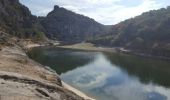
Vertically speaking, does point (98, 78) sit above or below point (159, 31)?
below

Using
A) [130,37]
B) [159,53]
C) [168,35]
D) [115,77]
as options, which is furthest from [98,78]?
[130,37]

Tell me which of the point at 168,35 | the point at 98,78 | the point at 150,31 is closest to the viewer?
the point at 98,78

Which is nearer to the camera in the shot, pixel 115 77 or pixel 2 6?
pixel 115 77

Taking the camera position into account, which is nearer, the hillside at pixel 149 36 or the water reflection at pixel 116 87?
the water reflection at pixel 116 87

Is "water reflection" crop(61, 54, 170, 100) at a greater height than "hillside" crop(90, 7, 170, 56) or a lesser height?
lesser

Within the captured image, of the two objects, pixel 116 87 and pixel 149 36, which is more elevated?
pixel 149 36

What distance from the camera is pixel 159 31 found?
156750mm

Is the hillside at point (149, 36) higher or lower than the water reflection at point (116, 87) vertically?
higher

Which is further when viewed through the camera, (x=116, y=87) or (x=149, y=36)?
(x=149, y=36)

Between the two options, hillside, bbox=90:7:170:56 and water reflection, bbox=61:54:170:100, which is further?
hillside, bbox=90:7:170:56

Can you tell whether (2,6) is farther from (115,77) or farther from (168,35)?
(115,77)

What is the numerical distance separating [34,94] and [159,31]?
135 m

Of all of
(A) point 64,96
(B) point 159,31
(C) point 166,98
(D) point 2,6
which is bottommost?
(C) point 166,98

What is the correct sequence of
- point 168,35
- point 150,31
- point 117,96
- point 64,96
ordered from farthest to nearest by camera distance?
point 150,31, point 168,35, point 117,96, point 64,96
